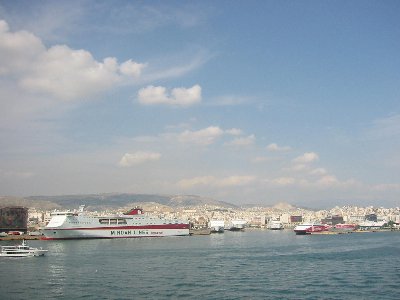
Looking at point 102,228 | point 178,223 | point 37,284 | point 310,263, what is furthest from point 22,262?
point 178,223

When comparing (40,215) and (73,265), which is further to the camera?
(40,215)

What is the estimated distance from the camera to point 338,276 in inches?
1289

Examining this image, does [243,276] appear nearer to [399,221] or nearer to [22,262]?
[22,262]

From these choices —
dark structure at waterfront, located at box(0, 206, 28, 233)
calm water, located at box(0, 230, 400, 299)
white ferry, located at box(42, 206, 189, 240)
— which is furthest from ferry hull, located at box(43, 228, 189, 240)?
calm water, located at box(0, 230, 400, 299)

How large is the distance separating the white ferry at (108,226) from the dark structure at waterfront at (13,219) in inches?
1300

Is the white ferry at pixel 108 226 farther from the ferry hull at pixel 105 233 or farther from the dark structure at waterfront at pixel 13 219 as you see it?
the dark structure at waterfront at pixel 13 219

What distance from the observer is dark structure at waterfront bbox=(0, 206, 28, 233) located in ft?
365

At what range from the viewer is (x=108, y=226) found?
85.4m

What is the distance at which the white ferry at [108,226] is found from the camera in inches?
3164

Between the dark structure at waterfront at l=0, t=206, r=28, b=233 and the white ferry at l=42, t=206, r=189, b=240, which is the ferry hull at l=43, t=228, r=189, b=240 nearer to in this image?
the white ferry at l=42, t=206, r=189, b=240

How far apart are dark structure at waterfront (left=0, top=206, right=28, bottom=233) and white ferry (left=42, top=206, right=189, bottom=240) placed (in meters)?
33.0

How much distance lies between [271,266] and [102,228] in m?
52.6

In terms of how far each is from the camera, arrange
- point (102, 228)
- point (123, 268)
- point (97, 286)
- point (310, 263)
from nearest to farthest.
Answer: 1. point (97, 286)
2. point (123, 268)
3. point (310, 263)
4. point (102, 228)

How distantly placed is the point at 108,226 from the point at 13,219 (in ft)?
132
